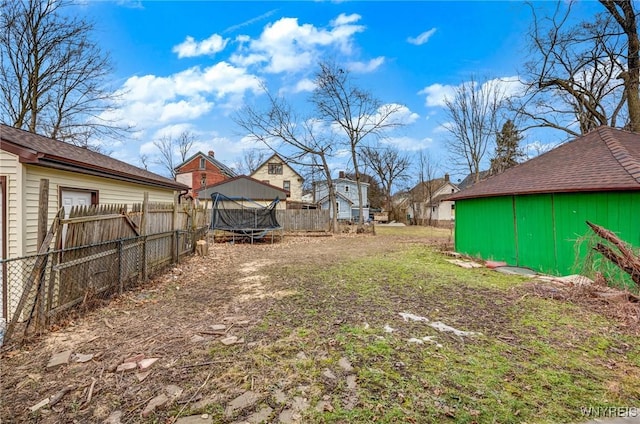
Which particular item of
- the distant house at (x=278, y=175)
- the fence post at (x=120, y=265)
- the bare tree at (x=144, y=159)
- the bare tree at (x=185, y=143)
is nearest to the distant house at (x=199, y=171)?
the distant house at (x=278, y=175)

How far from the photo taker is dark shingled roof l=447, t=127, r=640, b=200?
6.26 m

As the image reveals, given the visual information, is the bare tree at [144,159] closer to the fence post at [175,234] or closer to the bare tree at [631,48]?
the fence post at [175,234]

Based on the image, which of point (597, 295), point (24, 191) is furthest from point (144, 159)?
point (597, 295)

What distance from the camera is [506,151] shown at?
75.6ft

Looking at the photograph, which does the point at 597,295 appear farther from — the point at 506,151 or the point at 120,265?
the point at 506,151

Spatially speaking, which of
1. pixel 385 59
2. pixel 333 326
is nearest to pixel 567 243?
pixel 333 326

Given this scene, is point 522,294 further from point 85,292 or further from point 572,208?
point 85,292

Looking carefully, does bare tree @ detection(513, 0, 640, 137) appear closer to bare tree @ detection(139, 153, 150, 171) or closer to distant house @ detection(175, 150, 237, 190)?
distant house @ detection(175, 150, 237, 190)

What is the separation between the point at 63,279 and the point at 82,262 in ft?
1.10

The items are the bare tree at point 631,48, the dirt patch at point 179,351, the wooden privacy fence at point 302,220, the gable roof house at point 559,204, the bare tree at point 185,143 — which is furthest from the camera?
the bare tree at point 185,143

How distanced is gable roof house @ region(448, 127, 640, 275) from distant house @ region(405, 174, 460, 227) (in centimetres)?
2168

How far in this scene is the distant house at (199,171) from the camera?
1268 inches

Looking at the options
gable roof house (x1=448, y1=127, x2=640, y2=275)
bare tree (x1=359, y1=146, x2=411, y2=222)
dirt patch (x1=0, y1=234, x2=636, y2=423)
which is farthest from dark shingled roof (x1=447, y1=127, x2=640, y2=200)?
bare tree (x1=359, y1=146, x2=411, y2=222)

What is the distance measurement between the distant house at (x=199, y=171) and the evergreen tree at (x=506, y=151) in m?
26.1
